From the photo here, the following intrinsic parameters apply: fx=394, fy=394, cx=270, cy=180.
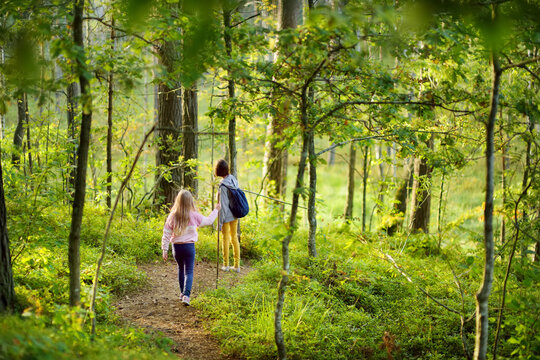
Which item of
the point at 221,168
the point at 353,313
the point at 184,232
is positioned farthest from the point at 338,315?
the point at 221,168

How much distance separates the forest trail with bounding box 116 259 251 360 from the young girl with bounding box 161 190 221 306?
1.04ft

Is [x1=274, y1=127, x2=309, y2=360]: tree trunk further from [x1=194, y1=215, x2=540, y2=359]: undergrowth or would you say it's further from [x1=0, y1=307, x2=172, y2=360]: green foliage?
[x1=0, y1=307, x2=172, y2=360]: green foliage

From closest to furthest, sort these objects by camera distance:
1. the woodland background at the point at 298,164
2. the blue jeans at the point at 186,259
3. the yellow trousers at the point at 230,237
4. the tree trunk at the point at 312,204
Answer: the woodland background at the point at 298,164 < the blue jeans at the point at 186,259 < the tree trunk at the point at 312,204 < the yellow trousers at the point at 230,237

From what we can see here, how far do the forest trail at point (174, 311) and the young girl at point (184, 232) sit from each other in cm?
32

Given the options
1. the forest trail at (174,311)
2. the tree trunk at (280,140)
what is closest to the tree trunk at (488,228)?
the forest trail at (174,311)

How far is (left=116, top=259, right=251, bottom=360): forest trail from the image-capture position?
445cm

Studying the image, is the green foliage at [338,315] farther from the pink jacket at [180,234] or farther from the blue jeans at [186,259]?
the pink jacket at [180,234]

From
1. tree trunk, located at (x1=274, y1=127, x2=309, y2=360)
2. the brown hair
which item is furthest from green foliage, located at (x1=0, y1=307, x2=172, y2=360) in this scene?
the brown hair

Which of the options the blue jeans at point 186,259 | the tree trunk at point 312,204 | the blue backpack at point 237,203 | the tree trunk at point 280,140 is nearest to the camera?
the blue jeans at point 186,259

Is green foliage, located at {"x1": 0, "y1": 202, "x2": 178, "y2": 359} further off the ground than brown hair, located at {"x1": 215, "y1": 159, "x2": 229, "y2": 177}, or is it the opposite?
brown hair, located at {"x1": 215, "y1": 159, "x2": 229, "y2": 177}

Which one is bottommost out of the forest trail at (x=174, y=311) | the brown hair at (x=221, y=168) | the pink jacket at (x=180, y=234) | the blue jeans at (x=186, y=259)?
the forest trail at (x=174, y=311)

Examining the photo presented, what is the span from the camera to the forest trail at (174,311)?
175 inches

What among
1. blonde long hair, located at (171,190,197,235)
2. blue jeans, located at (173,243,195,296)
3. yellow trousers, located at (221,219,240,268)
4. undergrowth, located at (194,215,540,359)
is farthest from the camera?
yellow trousers, located at (221,219,240,268)

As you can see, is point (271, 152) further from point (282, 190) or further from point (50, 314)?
point (50, 314)
